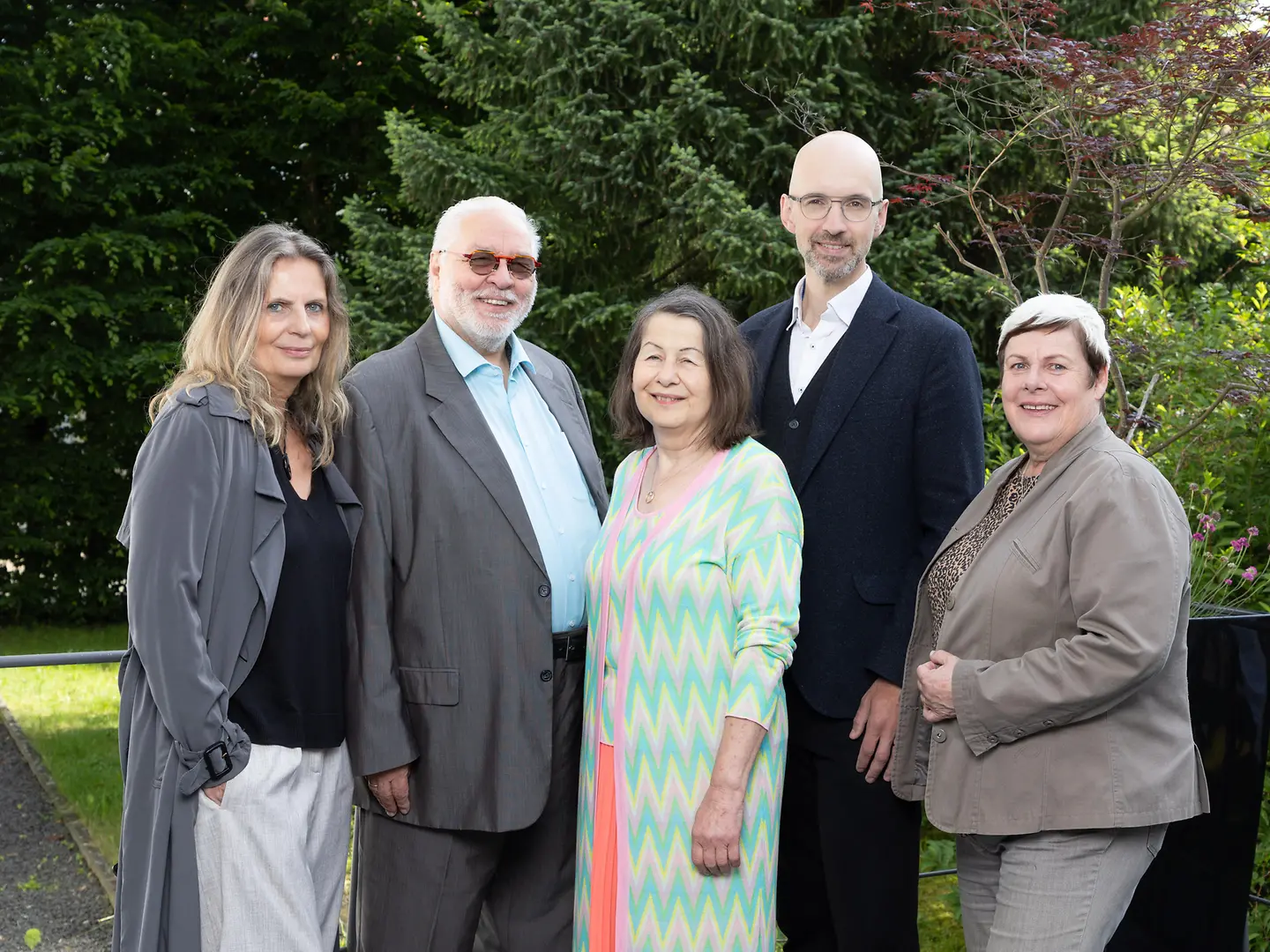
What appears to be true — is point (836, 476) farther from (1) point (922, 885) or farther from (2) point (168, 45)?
(2) point (168, 45)

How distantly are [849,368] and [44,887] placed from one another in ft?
14.3

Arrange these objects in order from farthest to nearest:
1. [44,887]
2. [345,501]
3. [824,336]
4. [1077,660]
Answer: [44,887] < [824,336] < [345,501] < [1077,660]

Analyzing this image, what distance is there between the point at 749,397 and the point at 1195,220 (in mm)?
6331

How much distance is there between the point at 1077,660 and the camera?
249cm

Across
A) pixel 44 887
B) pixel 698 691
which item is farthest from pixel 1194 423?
pixel 44 887

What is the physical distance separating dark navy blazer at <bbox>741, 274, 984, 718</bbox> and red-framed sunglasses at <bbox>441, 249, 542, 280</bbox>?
0.77 meters

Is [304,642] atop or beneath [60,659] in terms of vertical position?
atop

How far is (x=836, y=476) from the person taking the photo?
10.5 ft

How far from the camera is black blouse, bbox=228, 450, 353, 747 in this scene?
2.81 m

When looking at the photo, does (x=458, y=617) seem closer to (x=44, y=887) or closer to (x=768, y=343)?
(x=768, y=343)

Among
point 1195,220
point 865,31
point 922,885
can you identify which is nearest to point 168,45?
point 865,31

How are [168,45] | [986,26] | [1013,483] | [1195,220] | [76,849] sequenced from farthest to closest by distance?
[168,45]
[1195,220]
[986,26]
[76,849]
[1013,483]

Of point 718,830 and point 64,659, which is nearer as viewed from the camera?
point 718,830

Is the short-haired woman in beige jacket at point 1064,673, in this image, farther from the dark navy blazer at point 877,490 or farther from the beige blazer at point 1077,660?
the dark navy blazer at point 877,490
